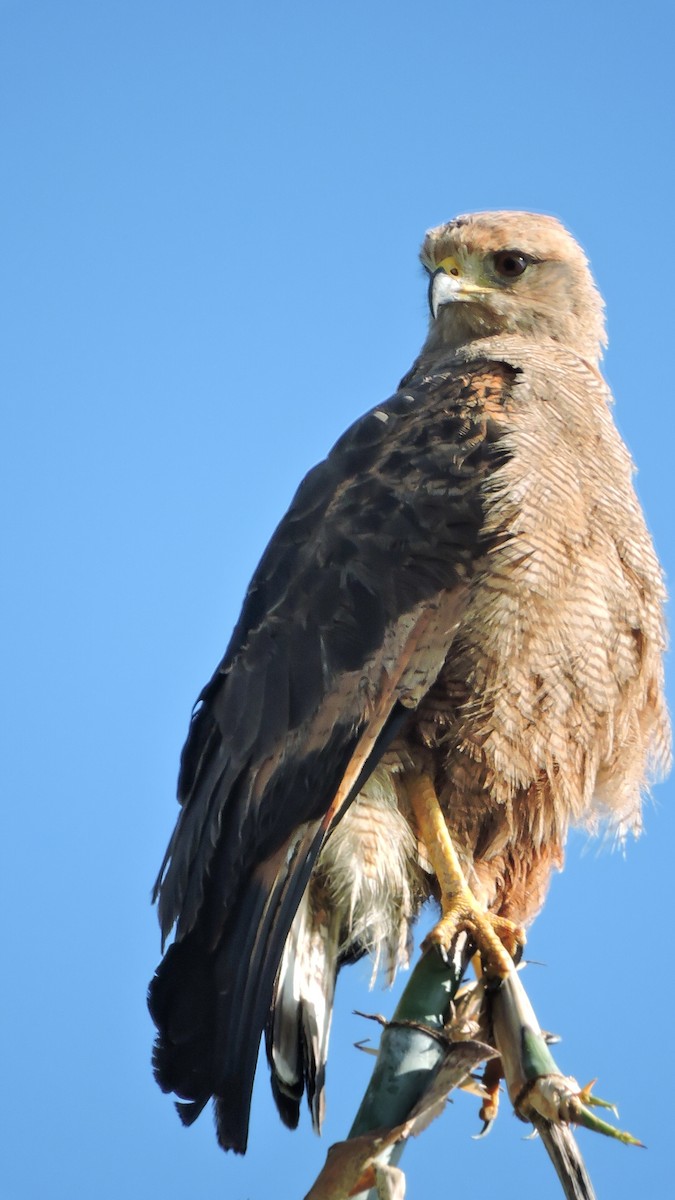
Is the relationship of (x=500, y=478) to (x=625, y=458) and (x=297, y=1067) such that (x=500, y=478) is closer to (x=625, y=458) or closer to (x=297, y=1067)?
(x=625, y=458)

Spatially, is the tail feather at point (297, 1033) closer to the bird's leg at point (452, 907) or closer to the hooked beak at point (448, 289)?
the bird's leg at point (452, 907)

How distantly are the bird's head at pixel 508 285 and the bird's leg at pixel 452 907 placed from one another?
1.82 meters

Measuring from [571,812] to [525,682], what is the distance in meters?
0.59

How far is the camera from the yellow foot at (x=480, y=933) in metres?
3.88

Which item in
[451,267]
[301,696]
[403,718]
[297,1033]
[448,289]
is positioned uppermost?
[451,267]

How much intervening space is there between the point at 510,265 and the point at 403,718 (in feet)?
6.77

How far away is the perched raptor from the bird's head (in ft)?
2.20

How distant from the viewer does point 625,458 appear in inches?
192

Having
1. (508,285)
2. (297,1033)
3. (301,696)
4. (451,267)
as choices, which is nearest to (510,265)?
(508,285)

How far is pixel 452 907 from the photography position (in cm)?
409

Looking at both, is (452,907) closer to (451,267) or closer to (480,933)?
(480,933)

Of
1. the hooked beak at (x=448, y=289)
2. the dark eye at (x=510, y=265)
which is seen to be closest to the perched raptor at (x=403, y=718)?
the hooked beak at (x=448, y=289)

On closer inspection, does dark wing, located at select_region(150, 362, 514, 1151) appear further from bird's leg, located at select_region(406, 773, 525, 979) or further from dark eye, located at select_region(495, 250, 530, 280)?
dark eye, located at select_region(495, 250, 530, 280)

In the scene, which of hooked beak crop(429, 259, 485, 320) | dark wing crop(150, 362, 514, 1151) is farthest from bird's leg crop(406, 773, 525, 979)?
hooked beak crop(429, 259, 485, 320)
